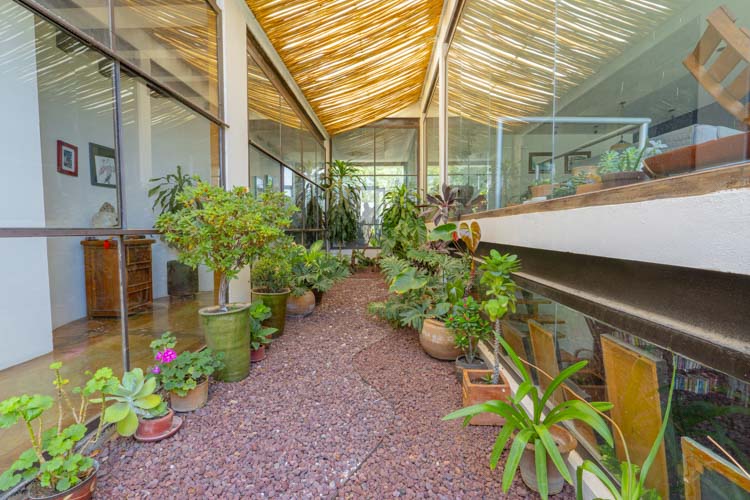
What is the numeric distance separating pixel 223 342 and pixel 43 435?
103cm

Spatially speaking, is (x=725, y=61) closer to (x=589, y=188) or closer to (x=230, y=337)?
(x=589, y=188)

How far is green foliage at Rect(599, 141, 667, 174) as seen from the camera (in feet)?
3.32

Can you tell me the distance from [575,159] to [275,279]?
3066 millimetres

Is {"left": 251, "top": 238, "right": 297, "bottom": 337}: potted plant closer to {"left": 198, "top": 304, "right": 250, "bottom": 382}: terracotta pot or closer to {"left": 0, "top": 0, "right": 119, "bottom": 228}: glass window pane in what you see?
{"left": 198, "top": 304, "right": 250, "bottom": 382}: terracotta pot

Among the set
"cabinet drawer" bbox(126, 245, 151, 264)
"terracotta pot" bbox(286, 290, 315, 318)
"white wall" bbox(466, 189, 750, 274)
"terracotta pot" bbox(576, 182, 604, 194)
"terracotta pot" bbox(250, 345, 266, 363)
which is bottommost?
"terracotta pot" bbox(250, 345, 266, 363)

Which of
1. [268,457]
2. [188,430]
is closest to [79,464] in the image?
[188,430]

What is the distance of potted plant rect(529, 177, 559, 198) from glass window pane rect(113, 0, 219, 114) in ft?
8.57

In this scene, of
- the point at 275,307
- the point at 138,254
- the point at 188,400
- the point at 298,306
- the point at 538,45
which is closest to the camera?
the point at 538,45

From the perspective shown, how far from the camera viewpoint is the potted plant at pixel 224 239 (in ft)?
6.81

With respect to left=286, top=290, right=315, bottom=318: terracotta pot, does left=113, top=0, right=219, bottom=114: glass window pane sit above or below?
above

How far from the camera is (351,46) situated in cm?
484

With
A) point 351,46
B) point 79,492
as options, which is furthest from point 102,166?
point 351,46

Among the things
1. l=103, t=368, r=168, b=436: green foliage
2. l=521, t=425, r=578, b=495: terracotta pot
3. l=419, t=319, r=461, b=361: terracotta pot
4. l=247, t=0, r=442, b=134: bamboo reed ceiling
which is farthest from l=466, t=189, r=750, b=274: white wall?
l=247, t=0, r=442, b=134: bamboo reed ceiling

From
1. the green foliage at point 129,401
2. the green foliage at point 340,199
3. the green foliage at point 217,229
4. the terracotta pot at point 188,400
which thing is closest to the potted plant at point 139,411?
the green foliage at point 129,401
